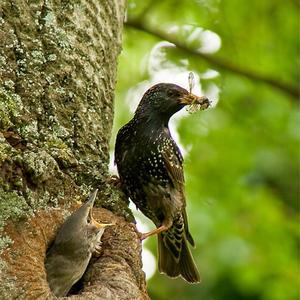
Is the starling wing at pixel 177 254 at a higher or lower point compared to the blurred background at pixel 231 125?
lower

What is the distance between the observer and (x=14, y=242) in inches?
144

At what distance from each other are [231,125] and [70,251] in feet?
15.8

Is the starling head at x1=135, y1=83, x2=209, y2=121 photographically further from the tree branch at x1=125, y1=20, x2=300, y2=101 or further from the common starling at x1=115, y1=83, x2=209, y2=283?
the tree branch at x1=125, y1=20, x2=300, y2=101

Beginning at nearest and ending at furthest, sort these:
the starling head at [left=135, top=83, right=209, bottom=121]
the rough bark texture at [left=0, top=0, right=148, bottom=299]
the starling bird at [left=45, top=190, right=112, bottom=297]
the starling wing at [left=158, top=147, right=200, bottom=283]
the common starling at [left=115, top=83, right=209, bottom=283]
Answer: the rough bark texture at [left=0, top=0, right=148, bottom=299], the starling bird at [left=45, top=190, right=112, bottom=297], the common starling at [left=115, top=83, right=209, bottom=283], the starling head at [left=135, top=83, right=209, bottom=121], the starling wing at [left=158, top=147, right=200, bottom=283]

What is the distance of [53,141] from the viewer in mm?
4066

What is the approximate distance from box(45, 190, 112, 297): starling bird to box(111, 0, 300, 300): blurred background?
3.12 meters

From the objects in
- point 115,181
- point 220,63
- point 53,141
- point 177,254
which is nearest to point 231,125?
point 220,63

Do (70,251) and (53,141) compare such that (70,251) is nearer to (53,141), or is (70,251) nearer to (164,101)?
(53,141)

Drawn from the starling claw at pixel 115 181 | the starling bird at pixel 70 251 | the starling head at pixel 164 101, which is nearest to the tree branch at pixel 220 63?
the starling head at pixel 164 101

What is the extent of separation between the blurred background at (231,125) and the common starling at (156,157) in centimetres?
174

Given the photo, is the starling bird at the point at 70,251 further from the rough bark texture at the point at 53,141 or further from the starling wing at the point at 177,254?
the starling wing at the point at 177,254

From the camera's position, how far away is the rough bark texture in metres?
3.71

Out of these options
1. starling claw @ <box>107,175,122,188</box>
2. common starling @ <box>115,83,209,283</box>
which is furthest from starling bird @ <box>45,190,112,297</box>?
common starling @ <box>115,83,209,283</box>

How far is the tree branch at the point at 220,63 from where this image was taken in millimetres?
7191
